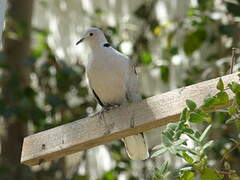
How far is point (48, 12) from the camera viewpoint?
4.45 meters

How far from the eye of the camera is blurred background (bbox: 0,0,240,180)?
11.2 ft

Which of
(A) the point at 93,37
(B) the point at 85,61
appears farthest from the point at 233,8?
(B) the point at 85,61

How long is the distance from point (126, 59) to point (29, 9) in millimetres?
1719

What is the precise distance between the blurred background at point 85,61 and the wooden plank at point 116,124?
1.36m

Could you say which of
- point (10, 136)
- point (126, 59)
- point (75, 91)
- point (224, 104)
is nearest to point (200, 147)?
point (224, 104)

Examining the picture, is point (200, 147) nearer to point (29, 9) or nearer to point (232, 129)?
point (232, 129)

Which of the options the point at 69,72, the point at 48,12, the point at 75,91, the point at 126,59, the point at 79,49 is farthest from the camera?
the point at 48,12

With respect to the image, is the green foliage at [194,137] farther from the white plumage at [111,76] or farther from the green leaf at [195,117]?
the white plumage at [111,76]

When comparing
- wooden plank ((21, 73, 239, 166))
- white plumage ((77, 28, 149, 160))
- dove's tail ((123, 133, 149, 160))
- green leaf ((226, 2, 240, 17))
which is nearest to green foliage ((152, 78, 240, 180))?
wooden plank ((21, 73, 239, 166))

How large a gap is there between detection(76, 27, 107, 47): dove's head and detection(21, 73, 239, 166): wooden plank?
702 mm

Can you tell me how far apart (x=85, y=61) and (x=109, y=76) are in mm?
1576

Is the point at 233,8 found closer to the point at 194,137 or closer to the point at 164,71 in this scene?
the point at 164,71

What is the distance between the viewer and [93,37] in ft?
8.87

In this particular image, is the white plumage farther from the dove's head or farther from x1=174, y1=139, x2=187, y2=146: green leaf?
x1=174, y1=139, x2=187, y2=146: green leaf
